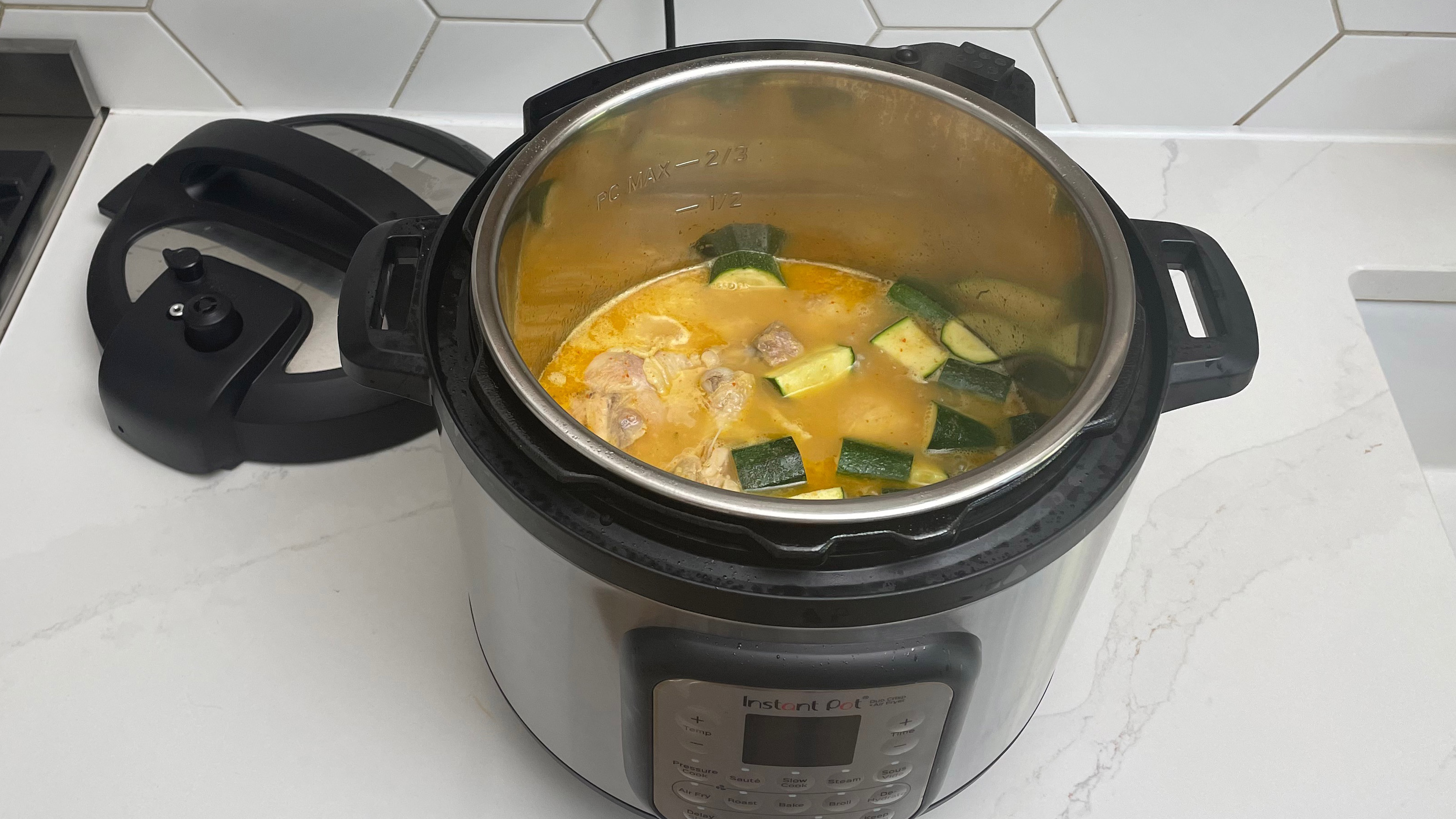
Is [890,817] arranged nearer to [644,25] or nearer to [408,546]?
[408,546]

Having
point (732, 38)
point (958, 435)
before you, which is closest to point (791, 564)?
point (958, 435)

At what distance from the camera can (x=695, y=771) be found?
2.36 ft

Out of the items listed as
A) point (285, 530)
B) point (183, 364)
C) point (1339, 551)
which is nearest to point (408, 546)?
point (285, 530)

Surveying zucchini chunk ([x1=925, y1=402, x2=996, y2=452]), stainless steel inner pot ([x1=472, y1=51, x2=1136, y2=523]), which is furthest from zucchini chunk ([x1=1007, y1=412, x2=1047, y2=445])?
stainless steel inner pot ([x1=472, y1=51, x2=1136, y2=523])

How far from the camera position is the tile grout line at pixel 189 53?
4.33 feet

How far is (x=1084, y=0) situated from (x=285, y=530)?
43.6 inches

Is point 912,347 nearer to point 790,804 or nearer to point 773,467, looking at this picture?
Result: point 773,467

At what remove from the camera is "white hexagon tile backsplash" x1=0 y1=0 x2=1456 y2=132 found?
4.34ft

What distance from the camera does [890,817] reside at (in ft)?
2.56

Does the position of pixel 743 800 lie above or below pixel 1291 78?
below

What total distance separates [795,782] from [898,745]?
0.08 metres

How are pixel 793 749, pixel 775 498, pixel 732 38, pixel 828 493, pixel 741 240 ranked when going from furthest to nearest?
1. pixel 732 38
2. pixel 741 240
3. pixel 828 493
4. pixel 793 749
5. pixel 775 498

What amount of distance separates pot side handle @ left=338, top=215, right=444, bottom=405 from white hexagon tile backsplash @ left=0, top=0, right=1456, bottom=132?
2.12 ft

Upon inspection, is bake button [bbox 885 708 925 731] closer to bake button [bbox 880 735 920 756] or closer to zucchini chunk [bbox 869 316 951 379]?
bake button [bbox 880 735 920 756]
